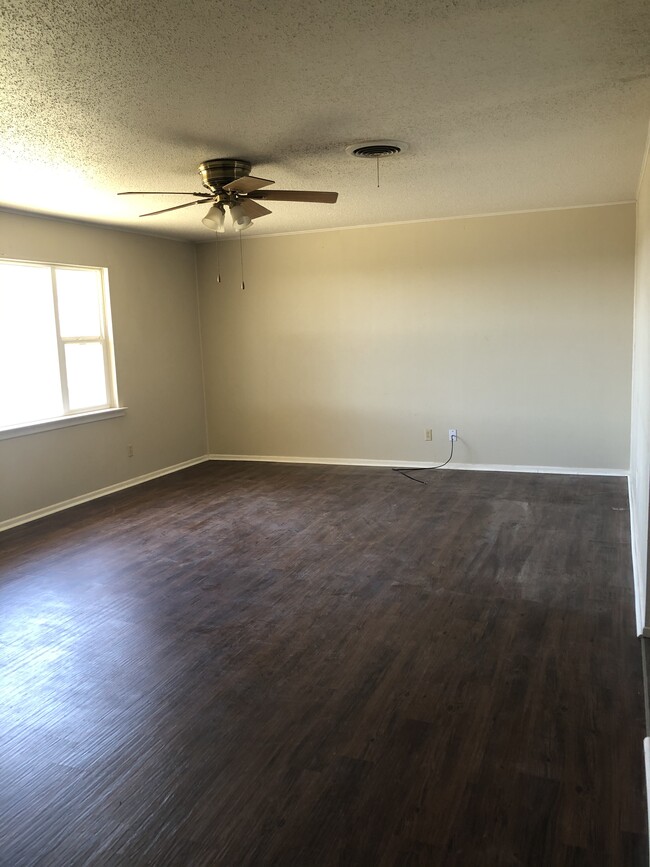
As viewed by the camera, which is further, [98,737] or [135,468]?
[135,468]

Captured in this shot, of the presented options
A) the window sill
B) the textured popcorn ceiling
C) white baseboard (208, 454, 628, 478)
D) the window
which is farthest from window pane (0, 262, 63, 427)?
white baseboard (208, 454, 628, 478)

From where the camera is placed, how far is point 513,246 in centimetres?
606

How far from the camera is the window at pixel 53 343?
5.16 meters

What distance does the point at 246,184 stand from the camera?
3541mm

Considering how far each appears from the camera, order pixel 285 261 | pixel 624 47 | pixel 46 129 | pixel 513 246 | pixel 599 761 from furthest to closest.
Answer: pixel 285 261
pixel 513 246
pixel 46 129
pixel 624 47
pixel 599 761

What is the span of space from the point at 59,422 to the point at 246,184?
9.54 ft

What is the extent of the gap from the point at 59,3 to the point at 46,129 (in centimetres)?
132

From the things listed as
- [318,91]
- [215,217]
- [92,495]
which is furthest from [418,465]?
[318,91]

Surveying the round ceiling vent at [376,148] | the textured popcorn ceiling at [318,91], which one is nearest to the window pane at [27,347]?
the textured popcorn ceiling at [318,91]

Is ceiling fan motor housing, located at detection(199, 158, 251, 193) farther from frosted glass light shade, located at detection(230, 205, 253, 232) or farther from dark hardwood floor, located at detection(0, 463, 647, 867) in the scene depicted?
dark hardwood floor, located at detection(0, 463, 647, 867)

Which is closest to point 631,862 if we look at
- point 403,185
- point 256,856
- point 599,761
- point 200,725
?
point 599,761

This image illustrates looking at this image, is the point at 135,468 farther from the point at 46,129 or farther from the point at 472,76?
the point at 472,76

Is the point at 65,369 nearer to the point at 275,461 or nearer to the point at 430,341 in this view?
the point at 275,461

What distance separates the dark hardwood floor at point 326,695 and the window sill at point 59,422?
81cm
